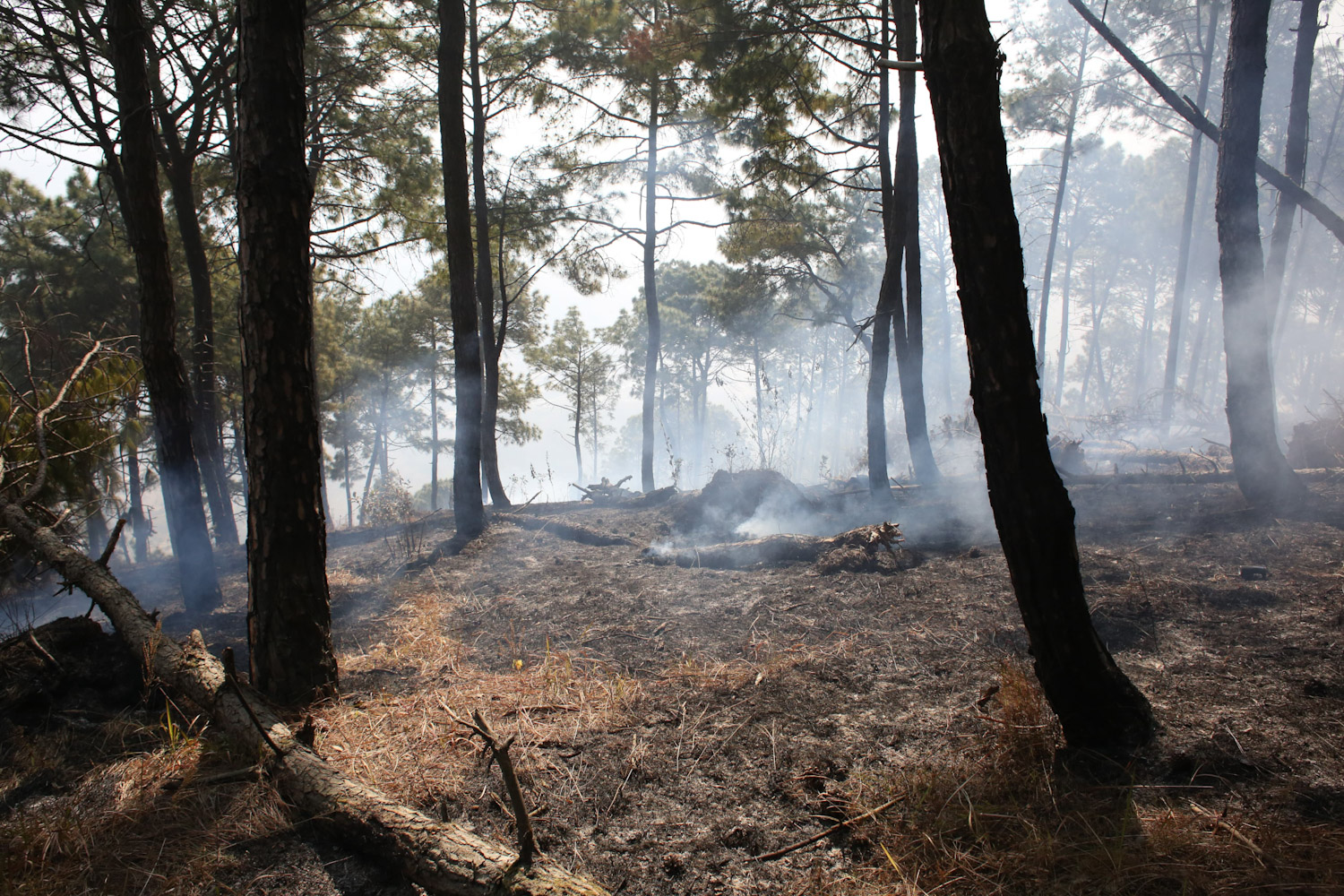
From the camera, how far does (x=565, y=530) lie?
8305 mm

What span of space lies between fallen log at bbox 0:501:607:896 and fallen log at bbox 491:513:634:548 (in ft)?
16.0

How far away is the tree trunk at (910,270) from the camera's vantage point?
831cm

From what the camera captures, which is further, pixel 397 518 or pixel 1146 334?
pixel 1146 334

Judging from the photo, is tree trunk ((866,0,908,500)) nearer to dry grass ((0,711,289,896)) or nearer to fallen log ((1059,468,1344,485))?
fallen log ((1059,468,1344,485))

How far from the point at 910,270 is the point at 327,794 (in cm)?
1007

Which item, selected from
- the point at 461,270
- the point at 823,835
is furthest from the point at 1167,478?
the point at 461,270

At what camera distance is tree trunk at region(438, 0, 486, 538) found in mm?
8094

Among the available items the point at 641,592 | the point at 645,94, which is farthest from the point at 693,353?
the point at 641,592

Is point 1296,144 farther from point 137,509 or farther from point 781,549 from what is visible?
point 137,509

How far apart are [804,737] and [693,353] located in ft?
100

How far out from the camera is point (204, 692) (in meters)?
2.50

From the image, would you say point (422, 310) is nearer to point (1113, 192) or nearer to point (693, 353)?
point (693, 353)

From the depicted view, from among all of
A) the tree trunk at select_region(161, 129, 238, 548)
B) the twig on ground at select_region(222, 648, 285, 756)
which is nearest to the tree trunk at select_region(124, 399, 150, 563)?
the tree trunk at select_region(161, 129, 238, 548)

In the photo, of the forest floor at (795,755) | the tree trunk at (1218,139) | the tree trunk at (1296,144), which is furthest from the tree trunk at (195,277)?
the tree trunk at (1296,144)
